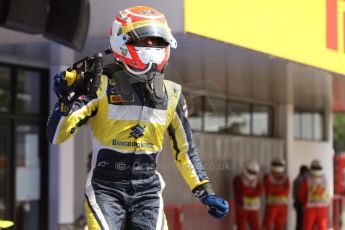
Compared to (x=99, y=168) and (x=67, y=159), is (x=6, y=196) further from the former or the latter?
(x=99, y=168)

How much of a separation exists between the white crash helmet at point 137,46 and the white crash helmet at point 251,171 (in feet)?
28.9

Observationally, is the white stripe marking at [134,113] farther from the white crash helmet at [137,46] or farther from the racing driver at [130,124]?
the white crash helmet at [137,46]

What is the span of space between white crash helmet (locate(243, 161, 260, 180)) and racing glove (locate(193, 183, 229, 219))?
8.55 m

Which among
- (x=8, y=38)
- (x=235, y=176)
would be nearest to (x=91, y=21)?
(x=8, y=38)

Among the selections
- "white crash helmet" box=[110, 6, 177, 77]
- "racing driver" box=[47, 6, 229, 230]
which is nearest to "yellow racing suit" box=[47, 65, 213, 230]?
"racing driver" box=[47, 6, 229, 230]

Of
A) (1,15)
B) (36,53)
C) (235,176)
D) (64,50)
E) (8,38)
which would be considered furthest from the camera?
(235,176)

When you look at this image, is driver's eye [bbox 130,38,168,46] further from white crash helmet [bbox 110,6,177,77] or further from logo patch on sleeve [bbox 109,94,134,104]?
logo patch on sleeve [bbox 109,94,134,104]

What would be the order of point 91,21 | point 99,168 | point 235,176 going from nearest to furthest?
point 99,168 → point 91,21 → point 235,176

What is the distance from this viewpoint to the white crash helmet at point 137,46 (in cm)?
442

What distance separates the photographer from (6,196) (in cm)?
949

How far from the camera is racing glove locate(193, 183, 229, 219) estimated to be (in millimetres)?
4605

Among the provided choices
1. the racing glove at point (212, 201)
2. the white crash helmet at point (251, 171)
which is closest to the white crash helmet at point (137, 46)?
the racing glove at point (212, 201)

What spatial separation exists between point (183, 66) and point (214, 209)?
4013 mm

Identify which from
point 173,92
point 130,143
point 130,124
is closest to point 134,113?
point 130,124
